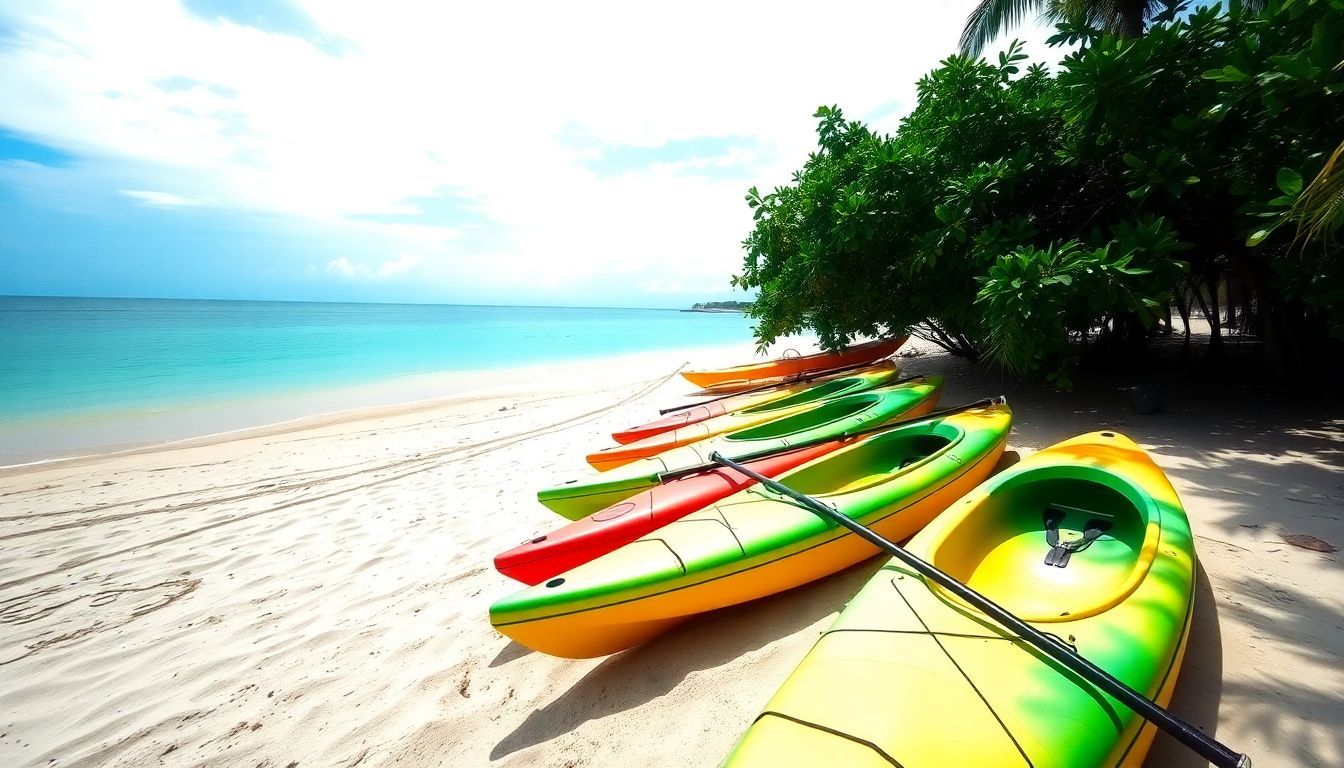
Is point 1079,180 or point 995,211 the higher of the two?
point 1079,180

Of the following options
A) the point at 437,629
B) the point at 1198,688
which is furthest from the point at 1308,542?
the point at 437,629

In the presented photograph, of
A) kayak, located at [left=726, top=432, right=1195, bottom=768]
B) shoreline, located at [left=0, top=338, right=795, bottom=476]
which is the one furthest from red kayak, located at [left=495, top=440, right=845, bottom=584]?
shoreline, located at [left=0, top=338, right=795, bottom=476]

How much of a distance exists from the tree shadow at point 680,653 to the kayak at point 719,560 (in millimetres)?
115

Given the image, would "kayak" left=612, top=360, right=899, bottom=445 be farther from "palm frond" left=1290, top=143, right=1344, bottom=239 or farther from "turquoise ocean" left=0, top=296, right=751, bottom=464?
"turquoise ocean" left=0, top=296, right=751, bottom=464

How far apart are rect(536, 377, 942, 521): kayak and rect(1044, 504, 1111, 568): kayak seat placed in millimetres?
1676

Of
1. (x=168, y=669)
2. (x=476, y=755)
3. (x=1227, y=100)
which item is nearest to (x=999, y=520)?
(x=476, y=755)

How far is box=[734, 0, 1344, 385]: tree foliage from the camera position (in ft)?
12.0

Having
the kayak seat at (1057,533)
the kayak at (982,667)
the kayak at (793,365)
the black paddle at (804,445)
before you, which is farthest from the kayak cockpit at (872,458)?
the kayak at (793,365)

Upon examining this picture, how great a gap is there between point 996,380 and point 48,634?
1124 cm

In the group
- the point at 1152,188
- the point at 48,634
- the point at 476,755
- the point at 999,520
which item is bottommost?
the point at 48,634

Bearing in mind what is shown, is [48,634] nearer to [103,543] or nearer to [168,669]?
[168,669]

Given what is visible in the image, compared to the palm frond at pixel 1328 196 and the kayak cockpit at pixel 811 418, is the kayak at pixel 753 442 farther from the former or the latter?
the palm frond at pixel 1328 196

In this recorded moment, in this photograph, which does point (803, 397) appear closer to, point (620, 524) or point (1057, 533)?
point (1057, 533)

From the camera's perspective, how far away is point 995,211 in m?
6.14
